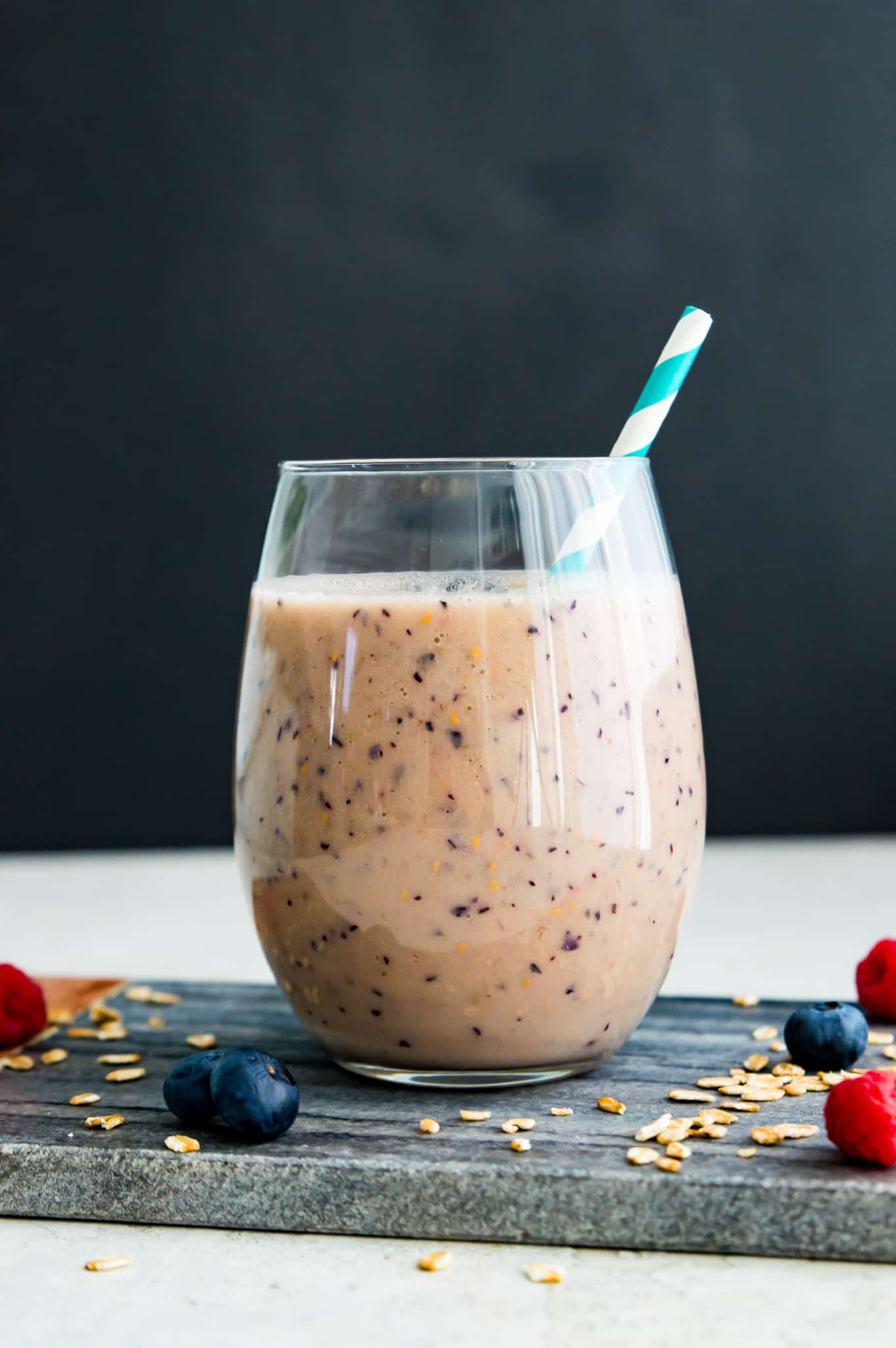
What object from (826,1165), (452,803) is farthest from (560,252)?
(826,1165)

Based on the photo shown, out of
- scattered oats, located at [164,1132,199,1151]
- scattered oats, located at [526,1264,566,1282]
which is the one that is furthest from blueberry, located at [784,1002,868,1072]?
scattered oats, located at [164,1132,199,1151]

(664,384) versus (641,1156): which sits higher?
(664,384)

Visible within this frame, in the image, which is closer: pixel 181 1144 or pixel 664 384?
pixel 181 1144

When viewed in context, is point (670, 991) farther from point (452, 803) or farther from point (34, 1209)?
point (34, 1209)

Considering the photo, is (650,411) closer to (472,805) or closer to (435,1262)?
(472,805)

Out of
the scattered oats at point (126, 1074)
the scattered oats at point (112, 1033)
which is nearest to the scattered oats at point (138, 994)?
the scattered oats at point (112, 1033)

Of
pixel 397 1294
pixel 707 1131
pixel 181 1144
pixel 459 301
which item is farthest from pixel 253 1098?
pixel 459 301
